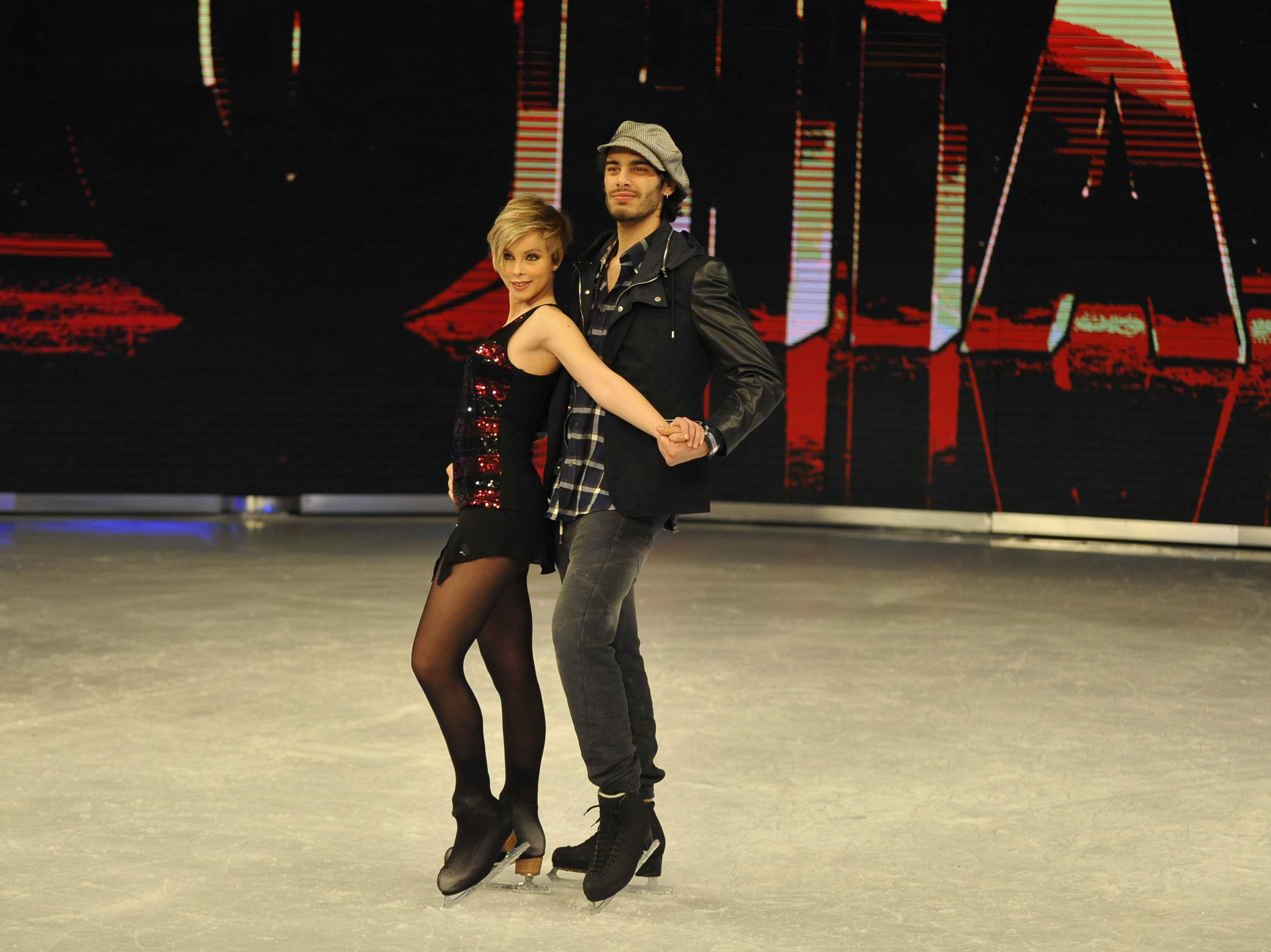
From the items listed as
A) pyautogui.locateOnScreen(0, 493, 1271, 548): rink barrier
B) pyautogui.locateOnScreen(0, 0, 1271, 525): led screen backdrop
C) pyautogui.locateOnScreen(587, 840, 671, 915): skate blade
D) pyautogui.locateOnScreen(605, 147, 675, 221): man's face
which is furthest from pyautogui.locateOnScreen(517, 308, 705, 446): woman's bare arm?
pyautogui.locateOnScreen(0, 493, 1271, 548): rink barrier

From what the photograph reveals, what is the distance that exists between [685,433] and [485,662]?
0.58 m

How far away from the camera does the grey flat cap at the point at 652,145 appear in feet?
8.63

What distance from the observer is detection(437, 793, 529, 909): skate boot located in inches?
102

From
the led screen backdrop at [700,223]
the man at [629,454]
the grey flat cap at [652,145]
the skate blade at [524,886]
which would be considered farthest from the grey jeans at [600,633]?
the led screen backdrop at [700,223]

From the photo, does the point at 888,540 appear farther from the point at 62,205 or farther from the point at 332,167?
the point at 62,205

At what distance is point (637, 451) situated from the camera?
2.60 meters

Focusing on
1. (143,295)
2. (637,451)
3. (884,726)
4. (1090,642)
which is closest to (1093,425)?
(1090,642)

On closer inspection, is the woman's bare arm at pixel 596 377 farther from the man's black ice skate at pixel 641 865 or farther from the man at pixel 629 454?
the man's black ice skate at pixel 641 865

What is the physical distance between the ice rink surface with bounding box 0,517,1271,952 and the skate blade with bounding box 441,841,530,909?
0.17ft

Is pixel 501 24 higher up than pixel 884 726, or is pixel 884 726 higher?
pixel 501 24

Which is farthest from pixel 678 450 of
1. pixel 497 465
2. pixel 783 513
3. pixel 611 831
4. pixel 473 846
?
pixel 783 513

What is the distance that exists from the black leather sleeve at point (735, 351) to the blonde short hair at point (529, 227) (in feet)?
0.86

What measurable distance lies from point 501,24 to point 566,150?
0.75 meters

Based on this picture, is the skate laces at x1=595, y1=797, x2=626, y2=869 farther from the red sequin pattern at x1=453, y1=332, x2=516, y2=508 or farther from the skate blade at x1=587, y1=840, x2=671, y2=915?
the red sequin pattern at x1=453, y1=332, x2=516, y2=508
